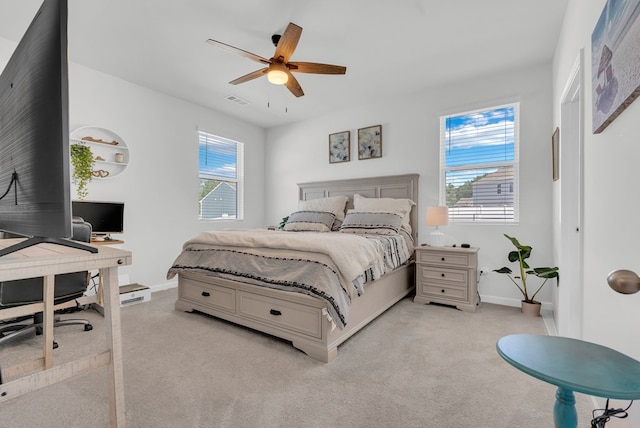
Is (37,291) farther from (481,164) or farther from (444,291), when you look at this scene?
(481,164)

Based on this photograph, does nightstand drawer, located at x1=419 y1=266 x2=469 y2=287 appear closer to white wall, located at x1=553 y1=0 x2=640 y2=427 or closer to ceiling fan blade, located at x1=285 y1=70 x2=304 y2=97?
white wall, located at x1=553 y1=0 x2=640 y2=427

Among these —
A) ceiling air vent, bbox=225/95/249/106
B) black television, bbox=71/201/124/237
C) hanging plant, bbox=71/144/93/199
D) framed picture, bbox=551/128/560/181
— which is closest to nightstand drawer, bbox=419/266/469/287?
framed picture, bbox=551/128/560/181

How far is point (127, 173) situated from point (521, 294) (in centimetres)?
491

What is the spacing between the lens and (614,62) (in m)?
1.19

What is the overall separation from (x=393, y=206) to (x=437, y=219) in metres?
0.62

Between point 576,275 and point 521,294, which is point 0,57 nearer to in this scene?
point 576,275

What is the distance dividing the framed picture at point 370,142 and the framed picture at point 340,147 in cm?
21

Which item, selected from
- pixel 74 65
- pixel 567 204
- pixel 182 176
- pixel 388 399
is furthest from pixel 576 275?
pixel 74 65

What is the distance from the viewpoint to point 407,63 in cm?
332

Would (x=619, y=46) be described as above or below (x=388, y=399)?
above

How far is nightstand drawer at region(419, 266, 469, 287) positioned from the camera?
323 centimetres

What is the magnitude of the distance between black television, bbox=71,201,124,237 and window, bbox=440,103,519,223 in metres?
3.93

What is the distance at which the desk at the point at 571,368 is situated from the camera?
771 millimetres

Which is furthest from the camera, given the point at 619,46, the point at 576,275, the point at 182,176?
the point at 182,176
